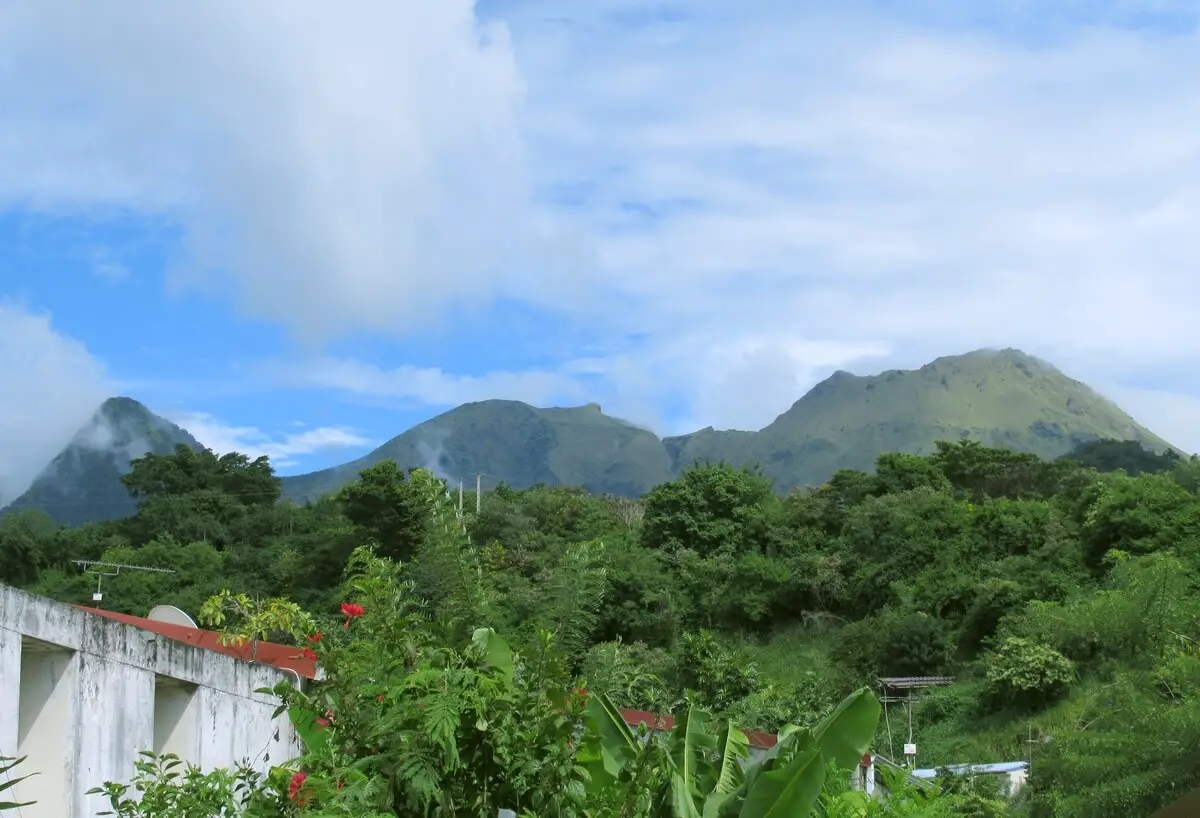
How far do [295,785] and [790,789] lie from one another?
1.32 metres

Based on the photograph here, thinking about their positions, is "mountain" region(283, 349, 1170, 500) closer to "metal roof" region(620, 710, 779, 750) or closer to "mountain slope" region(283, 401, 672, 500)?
"mountain slope" region(283, 401, 672, 500)

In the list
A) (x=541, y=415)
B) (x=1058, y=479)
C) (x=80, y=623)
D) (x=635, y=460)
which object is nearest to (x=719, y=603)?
(x=1058, y=479)

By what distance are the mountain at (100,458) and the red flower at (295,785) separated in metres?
128

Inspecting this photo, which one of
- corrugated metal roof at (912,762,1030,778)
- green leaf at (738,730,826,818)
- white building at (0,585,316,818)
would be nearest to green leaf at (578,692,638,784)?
green leaf at (738,730,826,818)

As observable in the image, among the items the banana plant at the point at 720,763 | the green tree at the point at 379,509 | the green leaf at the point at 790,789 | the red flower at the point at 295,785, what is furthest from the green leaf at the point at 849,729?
the green tree at the point at 379,509

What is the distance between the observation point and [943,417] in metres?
100

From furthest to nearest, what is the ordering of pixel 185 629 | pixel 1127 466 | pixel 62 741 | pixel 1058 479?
pixel 1127 466 → pixel 1058 479 → pixel 185 629 → pixel 62 741

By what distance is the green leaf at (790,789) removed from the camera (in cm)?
329

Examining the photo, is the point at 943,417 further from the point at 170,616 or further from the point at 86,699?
the point at 86,699

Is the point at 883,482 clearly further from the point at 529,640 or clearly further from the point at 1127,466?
the point at 529,640

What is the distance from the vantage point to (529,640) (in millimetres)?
3678

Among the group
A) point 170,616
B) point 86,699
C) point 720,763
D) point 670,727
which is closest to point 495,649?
→ point 720,763

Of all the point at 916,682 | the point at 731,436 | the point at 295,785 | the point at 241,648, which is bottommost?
the point at 916,682

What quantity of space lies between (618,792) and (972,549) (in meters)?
23.2
